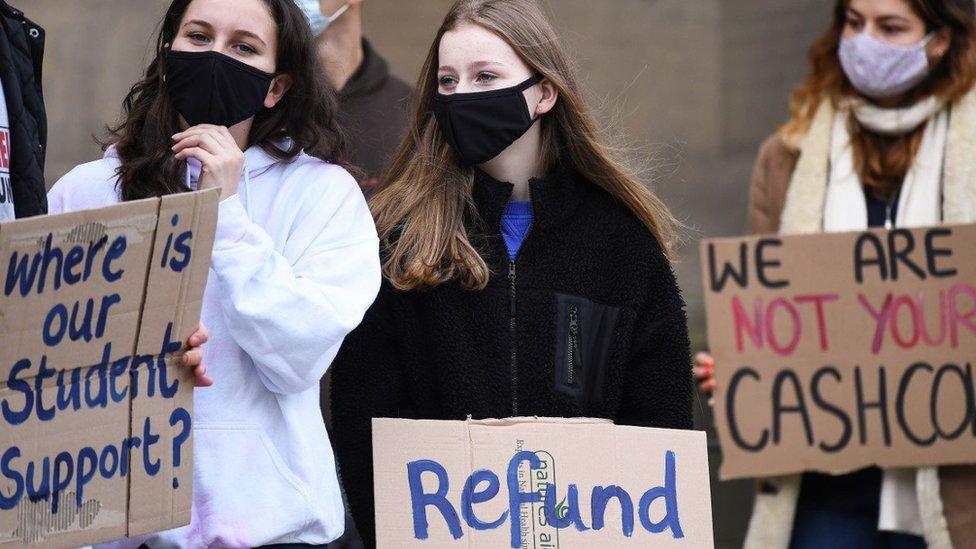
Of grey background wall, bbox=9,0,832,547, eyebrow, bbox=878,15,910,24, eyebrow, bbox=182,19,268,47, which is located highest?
grey background wall, bbox=9,0,832,547

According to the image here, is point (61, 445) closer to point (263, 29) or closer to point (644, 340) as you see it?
point (263, 29)

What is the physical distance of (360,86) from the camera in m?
4.83

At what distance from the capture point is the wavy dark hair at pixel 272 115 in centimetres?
342

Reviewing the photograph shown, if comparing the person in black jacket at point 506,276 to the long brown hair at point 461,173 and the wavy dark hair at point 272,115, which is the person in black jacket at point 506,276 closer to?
the long brown hair at point 461,173

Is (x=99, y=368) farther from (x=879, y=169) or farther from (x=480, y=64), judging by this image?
(x=879, y=169)

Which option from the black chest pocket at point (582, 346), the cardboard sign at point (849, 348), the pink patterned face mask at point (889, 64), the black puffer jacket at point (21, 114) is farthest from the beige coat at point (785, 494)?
the black puffer jacket at point (21, 114)

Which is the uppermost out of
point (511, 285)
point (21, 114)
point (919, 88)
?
point (919, 88)

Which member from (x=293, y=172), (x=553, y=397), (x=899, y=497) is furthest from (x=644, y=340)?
(x=899, y=497)

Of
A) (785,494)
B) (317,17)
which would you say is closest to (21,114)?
(317,17)

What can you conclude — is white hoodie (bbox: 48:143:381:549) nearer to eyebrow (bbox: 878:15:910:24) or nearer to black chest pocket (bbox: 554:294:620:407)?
black chest pocket (bbox: 554:294:620:407)

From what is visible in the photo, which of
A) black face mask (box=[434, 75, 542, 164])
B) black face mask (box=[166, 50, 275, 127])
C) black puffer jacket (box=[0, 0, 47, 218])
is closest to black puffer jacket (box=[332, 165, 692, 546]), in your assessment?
black face mask (box=[434, 75, 542, 164])

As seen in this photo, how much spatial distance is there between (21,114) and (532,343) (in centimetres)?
113

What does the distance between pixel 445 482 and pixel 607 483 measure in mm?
318

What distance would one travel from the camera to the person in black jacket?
360 cm
